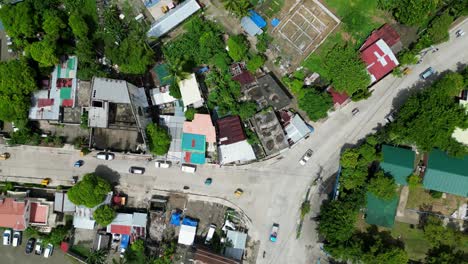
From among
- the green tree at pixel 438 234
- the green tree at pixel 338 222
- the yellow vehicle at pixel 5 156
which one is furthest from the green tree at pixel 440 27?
the yellow vehicle at pixel 5 156

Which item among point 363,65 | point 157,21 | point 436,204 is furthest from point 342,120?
point 157,21

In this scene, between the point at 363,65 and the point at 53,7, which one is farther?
the point at 53,7

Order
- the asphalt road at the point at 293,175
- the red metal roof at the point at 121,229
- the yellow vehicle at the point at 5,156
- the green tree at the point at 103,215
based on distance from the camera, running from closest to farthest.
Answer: the green tree at the point at 103,215
the asphalt road at the point at 293,175
the red metal roof at the point at 121,229
the yellow vehicle at the point at 5,156

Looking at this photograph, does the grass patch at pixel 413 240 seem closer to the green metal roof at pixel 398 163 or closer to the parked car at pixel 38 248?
the green metal roof at pixel 398 163

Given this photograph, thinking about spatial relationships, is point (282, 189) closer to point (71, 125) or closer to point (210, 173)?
point (210, 173)

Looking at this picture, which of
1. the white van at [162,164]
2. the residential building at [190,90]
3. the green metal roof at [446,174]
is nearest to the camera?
the green metal roof at [446,174]

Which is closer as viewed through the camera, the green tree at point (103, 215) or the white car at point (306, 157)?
the green tree at point (103, 215)

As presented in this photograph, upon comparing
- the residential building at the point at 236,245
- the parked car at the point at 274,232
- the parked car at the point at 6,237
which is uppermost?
the parked car at the point at 274,232
